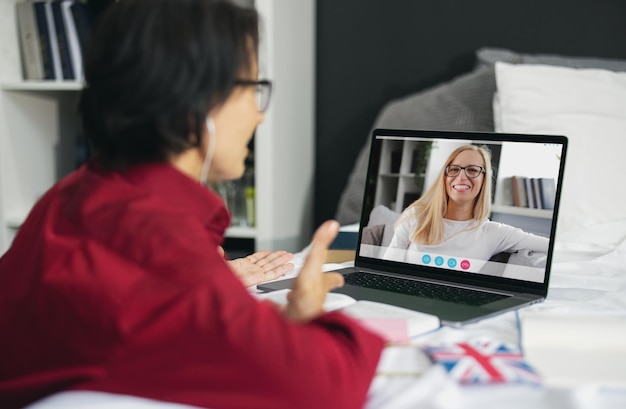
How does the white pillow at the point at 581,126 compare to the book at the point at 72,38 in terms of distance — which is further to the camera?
the book at the point at 72,38

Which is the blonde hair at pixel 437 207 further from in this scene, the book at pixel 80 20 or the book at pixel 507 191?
the book at pixel 80 20

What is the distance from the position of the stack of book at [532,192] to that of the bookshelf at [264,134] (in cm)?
107

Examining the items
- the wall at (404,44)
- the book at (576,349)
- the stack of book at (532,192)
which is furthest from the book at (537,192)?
the wall at (404,44)

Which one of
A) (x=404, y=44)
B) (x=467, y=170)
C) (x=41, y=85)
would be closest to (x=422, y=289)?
(x=467, y=170)

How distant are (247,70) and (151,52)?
12 cm

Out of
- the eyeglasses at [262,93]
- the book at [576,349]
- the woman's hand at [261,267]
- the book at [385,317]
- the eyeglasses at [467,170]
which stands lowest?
the woman's hand at [261,267]

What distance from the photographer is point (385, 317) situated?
0.92 m

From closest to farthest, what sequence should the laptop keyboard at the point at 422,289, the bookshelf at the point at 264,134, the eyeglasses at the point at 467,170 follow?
the laptop keyboard at the point at 422,289
the eyeglasses at the point at 467,170
the bookshelf at the point at 264,134

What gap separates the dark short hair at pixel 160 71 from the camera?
27.9 inches

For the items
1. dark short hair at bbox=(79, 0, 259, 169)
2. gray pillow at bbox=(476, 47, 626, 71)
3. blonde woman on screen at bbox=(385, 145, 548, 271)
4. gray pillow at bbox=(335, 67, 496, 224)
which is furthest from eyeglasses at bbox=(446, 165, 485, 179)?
gray pillow at bbox=(476, 47, 626, 71)

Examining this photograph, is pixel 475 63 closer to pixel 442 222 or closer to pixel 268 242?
pixel 268 242

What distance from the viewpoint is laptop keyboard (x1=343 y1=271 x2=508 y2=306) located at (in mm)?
1066

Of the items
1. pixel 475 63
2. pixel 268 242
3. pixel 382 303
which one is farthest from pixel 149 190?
pixel 475 63

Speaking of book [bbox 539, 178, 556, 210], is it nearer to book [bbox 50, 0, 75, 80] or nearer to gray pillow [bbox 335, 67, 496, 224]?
gray pillow [bbox 335, 67, 496, 224]
